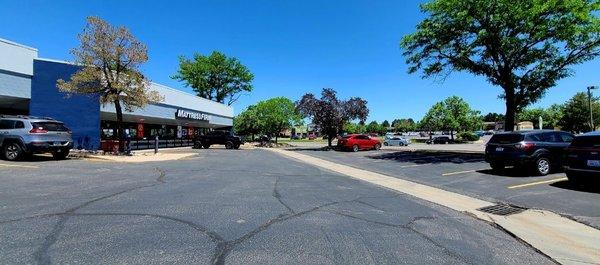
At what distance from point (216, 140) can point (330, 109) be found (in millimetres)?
11801

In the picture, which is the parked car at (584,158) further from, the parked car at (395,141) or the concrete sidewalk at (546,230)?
the parked car at (395,141)

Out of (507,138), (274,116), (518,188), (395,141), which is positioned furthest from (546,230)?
(274,116)

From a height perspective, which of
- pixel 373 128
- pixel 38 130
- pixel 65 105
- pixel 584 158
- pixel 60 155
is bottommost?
pixel 60 155

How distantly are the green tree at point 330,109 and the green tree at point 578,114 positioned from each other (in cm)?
3167

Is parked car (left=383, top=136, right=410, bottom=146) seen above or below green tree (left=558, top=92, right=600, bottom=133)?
below

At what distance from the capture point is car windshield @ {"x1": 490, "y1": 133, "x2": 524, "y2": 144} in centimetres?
1407

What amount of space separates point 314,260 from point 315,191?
5.42 meters

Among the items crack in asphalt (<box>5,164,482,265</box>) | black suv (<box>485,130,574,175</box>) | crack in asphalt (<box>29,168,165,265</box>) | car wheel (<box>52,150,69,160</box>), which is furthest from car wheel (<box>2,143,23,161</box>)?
black suv (<box>485,130,574,175</box>)

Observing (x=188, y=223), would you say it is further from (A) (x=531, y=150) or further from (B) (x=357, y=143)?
(B) (x=357, y=143)

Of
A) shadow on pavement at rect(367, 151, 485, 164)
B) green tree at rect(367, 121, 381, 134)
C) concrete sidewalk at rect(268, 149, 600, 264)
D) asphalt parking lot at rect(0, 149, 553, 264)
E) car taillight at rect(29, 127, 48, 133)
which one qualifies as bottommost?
concrete sidewalk at rect(268, 149, 600, 264)

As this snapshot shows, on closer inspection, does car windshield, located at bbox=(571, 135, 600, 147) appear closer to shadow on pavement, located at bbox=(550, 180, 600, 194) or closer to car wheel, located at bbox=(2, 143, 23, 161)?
shadow on pavement, located at bbox=(550, 180, 600, 194)

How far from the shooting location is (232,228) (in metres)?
5.91

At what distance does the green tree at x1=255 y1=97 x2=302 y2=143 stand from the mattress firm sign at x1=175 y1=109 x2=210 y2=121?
15.1 meters

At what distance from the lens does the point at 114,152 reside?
22.4m
